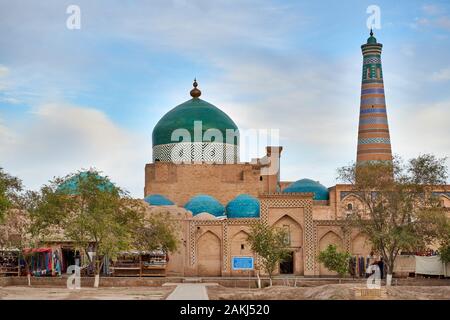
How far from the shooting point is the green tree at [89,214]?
95.9 ft

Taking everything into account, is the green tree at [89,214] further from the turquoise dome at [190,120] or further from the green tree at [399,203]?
the turquoise dome at [190,120]

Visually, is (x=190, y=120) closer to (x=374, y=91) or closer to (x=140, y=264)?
(x=374, y=91)

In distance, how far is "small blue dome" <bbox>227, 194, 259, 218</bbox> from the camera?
41.2m

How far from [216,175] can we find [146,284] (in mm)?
17518

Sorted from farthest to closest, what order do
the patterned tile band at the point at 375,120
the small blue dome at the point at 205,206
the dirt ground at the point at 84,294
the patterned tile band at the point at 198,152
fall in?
the patterned tile band at the point at 375,120
the patterned tile band at the point at 198,152
the small blue dome at the point at 205,206
the dirt ground at the point at 84,294

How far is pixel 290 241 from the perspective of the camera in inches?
1425

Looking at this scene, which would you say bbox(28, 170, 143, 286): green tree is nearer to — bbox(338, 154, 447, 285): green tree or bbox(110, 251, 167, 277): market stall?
bbox(110, 251, 167, 277): market stall

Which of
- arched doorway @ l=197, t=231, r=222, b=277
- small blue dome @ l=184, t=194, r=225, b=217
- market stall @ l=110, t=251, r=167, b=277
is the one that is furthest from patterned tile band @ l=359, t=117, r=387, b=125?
market stall @ l=110, t=251, r=167, b=277

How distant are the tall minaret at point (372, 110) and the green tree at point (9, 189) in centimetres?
2480

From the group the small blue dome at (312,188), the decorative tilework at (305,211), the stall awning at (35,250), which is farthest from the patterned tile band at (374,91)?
the stall awning at (35,250)

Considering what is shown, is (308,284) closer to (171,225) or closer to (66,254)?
(171,225)

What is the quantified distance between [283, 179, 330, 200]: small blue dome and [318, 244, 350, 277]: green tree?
13.5 meters

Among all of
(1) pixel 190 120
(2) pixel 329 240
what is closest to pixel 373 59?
(1) pixel 190 120

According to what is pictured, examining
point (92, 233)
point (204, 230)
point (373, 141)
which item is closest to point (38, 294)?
point (92, 233)
